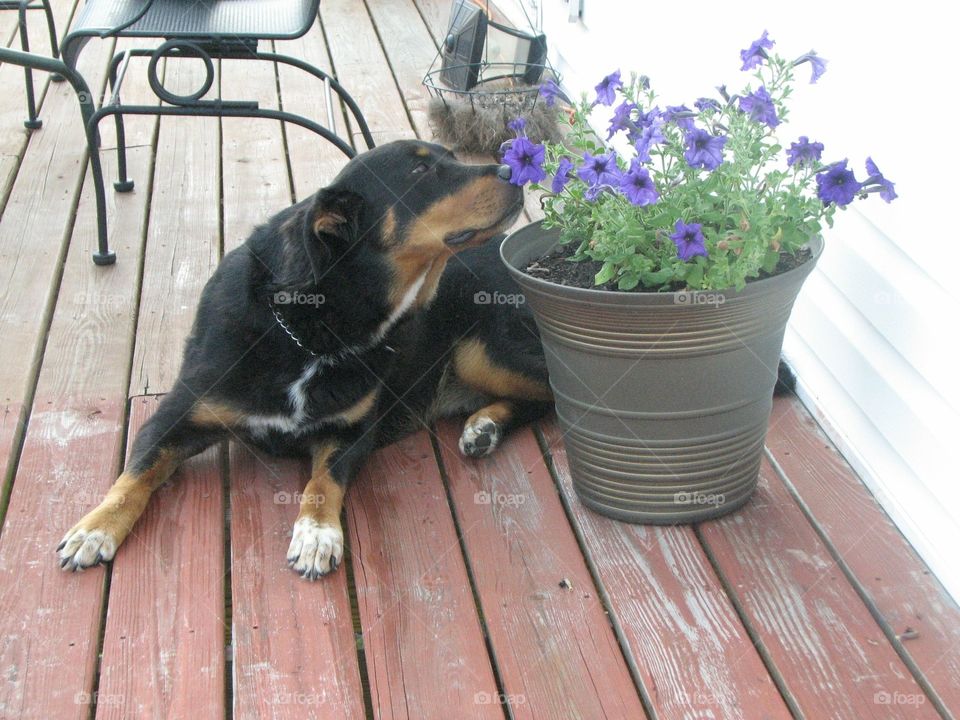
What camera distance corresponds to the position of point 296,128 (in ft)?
16.6

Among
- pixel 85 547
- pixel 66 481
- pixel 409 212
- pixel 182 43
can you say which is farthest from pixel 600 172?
pixel 182 43

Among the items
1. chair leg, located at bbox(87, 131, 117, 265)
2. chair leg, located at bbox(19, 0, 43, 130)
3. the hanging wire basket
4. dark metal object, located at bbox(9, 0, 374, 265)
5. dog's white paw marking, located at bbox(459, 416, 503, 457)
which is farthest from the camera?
chair leg, located at bbox(19, 0, 43, 130)

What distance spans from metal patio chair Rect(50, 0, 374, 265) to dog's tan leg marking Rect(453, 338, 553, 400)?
0.88m

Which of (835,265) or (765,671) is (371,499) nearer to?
(765,671)

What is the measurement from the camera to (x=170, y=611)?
7.34 feet

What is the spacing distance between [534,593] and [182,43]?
7.28 feet

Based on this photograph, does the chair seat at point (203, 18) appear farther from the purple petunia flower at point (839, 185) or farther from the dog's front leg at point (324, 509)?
the purple petunia flower at point (839, 185)

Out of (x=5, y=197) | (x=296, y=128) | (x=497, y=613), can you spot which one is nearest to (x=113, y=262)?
(x=5, y=197)

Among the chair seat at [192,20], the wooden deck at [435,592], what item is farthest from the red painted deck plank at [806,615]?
the chair seat at [192,20]

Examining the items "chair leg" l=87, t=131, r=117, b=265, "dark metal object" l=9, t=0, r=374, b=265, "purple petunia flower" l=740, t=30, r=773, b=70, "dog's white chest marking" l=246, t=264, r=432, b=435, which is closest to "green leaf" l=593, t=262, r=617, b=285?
"purple petunia flower" l=740, t=30, r=773, b=70

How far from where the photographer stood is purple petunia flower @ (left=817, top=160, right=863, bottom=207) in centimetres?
204

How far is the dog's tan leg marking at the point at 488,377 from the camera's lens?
295 centimetres

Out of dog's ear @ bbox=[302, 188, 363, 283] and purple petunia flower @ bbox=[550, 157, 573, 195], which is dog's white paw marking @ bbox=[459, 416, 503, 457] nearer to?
dog's ear @ bbox=[302, 188, 363, 283]

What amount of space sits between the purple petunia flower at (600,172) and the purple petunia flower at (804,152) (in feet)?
1.18
